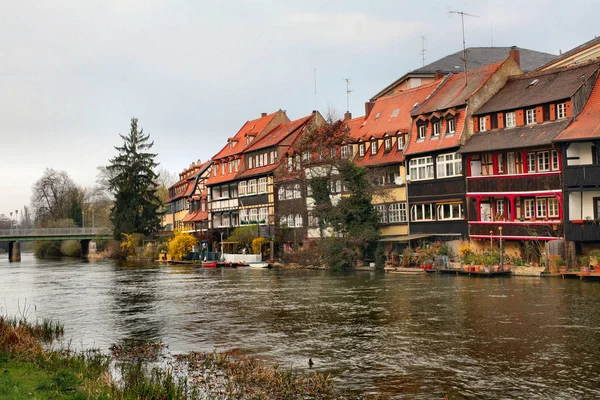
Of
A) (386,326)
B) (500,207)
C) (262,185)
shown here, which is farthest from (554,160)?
(262,185)

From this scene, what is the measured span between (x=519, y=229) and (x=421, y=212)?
32.4 ft

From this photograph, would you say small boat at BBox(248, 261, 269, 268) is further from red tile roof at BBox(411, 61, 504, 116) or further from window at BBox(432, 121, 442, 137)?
window at BBox(432, 121, 442, 137)

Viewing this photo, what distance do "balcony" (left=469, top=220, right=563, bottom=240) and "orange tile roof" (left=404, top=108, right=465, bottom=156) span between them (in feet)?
18.8

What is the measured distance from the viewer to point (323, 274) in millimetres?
51844

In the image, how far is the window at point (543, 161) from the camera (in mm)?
44094

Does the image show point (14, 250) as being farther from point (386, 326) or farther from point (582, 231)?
point (386, 326)

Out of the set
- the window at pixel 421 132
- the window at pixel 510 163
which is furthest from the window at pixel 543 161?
the window at pixel 421 132

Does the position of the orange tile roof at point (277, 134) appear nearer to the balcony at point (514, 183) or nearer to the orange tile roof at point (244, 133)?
the orange tile roof at point (244, 133)

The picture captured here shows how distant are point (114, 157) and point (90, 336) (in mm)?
74086

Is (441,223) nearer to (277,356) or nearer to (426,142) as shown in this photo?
(426,142)

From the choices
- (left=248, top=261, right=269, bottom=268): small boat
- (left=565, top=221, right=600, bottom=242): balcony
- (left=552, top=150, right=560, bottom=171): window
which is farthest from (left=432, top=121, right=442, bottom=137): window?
(left=248, top=261, right=269, bottom=268): small boat

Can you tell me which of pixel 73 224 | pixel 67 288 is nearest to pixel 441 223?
pixel 67 288

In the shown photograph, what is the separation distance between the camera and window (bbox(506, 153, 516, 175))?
A: 152 feet

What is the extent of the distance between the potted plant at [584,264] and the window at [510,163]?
773 centimetres
